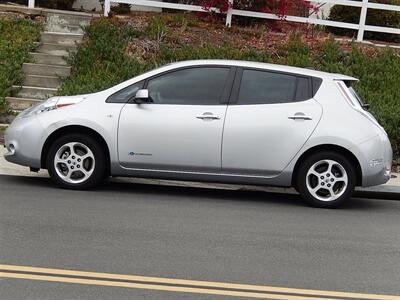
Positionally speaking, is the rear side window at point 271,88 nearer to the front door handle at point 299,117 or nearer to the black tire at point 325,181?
the front door handle at point 299,117

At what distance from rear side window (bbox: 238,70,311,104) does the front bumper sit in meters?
2.43

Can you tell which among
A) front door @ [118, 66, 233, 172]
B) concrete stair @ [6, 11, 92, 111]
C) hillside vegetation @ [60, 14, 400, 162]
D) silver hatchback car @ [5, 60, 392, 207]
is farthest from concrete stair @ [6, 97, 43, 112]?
front door @ [118, 66, 233, 172]

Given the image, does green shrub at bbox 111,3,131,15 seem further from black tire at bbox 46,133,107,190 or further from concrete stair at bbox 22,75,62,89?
black tire at bbox 46,133,107,190

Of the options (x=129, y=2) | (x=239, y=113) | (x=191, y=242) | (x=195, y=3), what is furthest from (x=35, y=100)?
(x=191, y=242)

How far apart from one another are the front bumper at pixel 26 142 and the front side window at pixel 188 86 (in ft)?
4.68

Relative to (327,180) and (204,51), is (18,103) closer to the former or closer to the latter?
(204,51)

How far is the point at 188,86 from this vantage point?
8406mm

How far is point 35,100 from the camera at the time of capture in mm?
12188

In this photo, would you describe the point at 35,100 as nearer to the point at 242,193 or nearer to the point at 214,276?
the point at 242,193

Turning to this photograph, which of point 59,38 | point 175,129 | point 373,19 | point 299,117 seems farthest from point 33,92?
point 373,19

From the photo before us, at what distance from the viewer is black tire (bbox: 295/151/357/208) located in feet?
26.8

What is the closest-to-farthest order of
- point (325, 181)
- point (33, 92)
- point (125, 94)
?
point (325, 181)
point (125, 94)
point (33, 92)

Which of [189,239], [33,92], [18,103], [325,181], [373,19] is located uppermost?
[373,19]

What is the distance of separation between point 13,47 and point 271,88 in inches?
260
